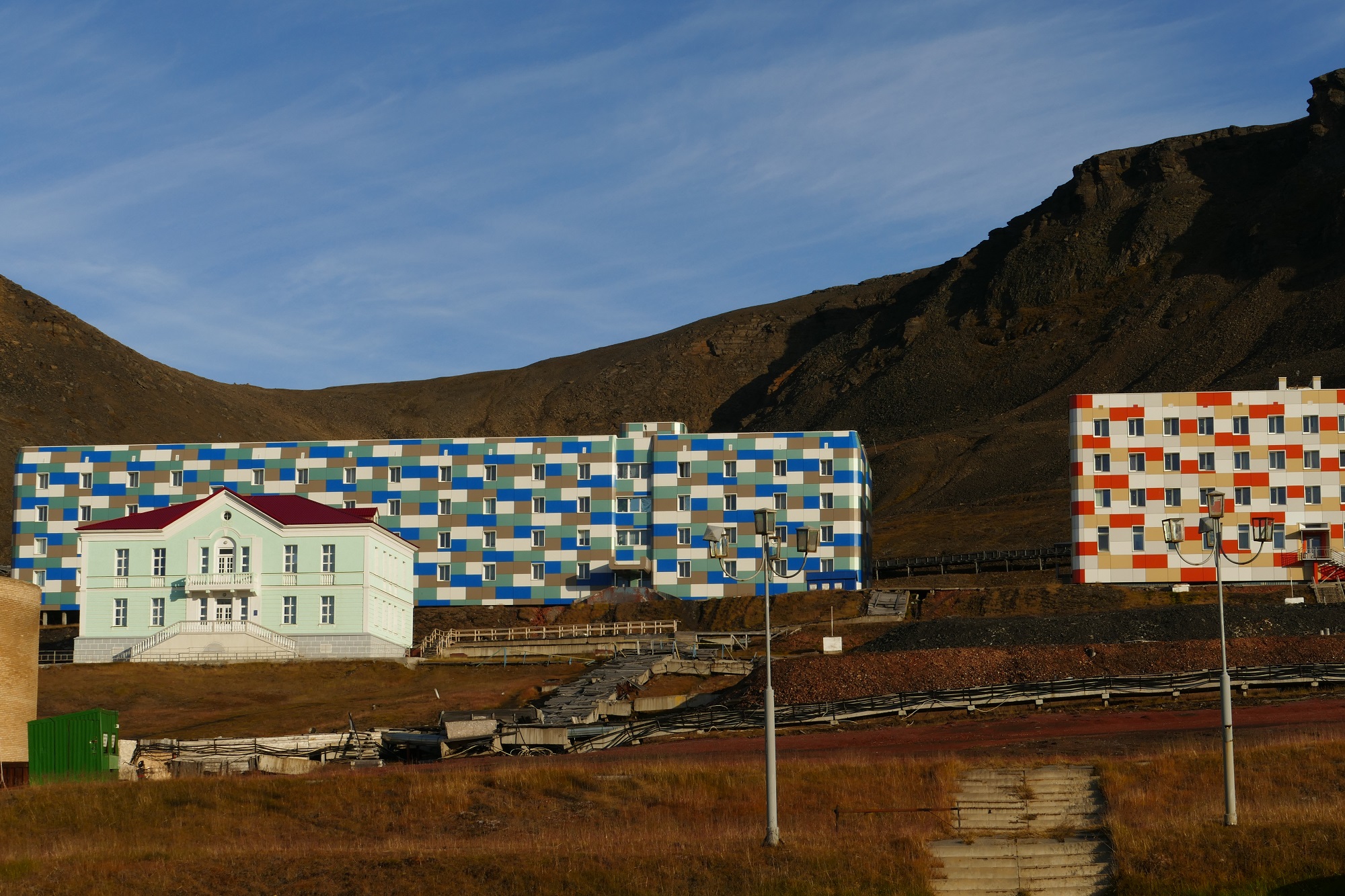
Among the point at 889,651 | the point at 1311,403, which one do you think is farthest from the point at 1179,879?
the point at 1311,403

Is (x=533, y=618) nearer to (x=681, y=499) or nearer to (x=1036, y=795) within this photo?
(x=681, y=499)

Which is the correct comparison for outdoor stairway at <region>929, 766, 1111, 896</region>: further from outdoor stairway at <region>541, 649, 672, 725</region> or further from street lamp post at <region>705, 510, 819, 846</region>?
outdoor stairway at <region>541, 649, 672, 725</region>

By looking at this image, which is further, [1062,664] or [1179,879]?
[1062,664]

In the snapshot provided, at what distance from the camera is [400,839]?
1564 inches

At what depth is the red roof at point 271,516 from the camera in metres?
92.2

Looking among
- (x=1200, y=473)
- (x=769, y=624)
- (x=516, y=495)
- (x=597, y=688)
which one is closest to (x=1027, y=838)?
(x=769, y=624)

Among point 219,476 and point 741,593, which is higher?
point 219,476

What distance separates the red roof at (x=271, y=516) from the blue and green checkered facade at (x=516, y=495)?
68.9ft

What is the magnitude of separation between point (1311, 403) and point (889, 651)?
140 feet

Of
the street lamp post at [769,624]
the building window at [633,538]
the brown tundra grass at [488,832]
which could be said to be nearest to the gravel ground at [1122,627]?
the brown tundra grass at [488,832]

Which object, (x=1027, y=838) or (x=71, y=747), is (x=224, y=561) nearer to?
(x=71, y=747)

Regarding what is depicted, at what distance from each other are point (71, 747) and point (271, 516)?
4270cm

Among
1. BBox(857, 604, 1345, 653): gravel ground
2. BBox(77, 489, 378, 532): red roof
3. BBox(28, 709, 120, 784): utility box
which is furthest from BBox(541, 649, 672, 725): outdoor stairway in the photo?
BBox(77, 489, 378, 532): red roof

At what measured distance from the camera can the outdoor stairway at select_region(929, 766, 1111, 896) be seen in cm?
3466
